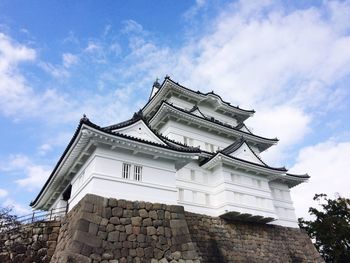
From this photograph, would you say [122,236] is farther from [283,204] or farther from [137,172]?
[283,204]

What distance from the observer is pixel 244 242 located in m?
14.3

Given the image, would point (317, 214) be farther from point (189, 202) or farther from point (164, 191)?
point (164, 191)

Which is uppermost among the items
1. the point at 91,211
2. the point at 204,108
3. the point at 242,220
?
the point at 204,108

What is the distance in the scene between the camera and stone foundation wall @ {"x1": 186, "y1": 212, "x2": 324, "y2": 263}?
13.2 metres

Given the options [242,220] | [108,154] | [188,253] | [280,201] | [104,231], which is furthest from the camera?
[280,201]

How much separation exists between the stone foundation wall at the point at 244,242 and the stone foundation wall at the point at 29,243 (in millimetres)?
6093

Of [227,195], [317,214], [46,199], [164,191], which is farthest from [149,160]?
[317,214]

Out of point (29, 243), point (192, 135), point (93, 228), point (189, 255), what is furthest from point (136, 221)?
point (192, 135)

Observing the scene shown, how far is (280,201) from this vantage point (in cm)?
1812

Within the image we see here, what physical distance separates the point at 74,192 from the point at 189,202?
5.80m

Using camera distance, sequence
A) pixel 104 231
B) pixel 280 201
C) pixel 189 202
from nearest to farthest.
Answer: pixel 104 231 → pixel 189 202 → pixel 280 201

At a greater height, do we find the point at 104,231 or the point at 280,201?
the point at 280,201

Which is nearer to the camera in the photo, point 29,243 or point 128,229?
point 128,229

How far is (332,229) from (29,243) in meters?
20.5
